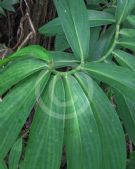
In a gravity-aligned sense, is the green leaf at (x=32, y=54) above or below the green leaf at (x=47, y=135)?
above

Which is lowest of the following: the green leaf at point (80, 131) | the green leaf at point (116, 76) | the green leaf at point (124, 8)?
the green leaf at point (80, 131)

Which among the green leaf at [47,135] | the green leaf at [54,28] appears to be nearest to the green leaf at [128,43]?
the green leaf at [54,28]

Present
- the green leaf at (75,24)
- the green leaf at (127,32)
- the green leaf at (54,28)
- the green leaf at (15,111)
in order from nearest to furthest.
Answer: the green leaf at (15,111)
the green leaf at (75,24)
the green leaf at (127,32)
the green leaf at (54,28)

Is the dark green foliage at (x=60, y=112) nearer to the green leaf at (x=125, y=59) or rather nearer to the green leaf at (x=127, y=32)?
the green leaf at (x=125, y=59)

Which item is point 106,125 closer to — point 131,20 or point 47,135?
point 47,135

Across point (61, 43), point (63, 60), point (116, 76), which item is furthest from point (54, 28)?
point (116, 76)

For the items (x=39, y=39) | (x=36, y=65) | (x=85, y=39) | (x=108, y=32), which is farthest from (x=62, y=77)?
(x=39, y=39)

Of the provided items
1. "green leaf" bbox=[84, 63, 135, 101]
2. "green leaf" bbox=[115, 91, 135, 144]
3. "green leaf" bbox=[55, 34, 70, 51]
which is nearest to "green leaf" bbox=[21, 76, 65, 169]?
"green leaf" bbox=[84, 63, 135, 101]
